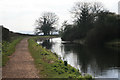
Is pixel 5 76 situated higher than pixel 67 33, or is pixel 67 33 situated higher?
pixel 67 33

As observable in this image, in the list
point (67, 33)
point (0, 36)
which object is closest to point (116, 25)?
point (0, 36)

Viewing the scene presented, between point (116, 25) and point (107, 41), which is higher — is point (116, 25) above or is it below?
above

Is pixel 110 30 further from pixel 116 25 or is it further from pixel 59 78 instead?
pixel 59 78

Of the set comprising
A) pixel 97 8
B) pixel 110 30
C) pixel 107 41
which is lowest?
pixel 107 41

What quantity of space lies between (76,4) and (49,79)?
140ft

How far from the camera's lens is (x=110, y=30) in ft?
34.9

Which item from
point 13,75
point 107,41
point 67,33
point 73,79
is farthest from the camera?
point 67,33

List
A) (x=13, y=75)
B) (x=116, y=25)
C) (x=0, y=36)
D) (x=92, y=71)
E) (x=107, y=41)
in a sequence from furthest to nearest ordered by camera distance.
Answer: (x=0, y=36) < (x=92, y=71) < (x=107, y=41) < (x=116, y=25) < (x=13, y=75)

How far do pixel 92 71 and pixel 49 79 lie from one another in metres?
5.26

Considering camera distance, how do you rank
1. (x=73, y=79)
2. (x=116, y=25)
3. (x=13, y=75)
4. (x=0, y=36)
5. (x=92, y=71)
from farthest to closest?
(x=0, y=36) < (x=92, y=71) < (x=116, y=25) < (x=13, y=75) < (x=73, y=79)

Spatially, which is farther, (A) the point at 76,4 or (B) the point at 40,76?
(A) the point at 76,4

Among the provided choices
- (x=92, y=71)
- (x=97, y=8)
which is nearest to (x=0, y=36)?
(x=92, y=71)

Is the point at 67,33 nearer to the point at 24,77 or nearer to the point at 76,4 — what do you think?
the point at 76,4

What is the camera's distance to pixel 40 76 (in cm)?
879
